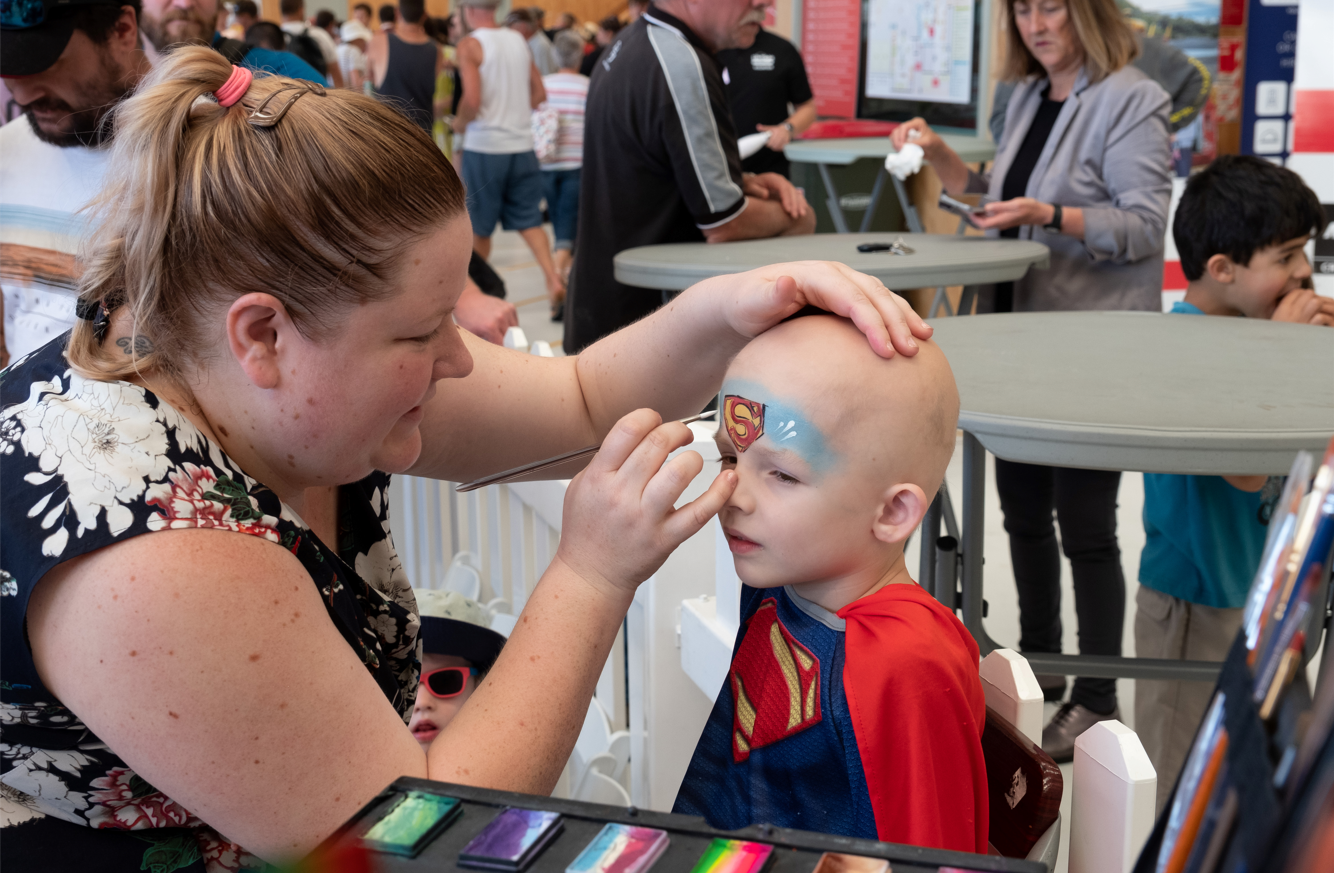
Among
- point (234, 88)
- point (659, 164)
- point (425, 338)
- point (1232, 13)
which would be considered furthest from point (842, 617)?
point (1232, 13)

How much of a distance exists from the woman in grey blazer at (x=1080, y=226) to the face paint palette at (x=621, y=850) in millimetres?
→ 2131

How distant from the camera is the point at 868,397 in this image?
1.04 meters

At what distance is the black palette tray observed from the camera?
0.57 metres

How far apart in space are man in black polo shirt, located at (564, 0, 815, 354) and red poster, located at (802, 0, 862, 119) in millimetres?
4500

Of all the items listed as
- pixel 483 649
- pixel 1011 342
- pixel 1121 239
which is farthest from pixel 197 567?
pixel 1121 239

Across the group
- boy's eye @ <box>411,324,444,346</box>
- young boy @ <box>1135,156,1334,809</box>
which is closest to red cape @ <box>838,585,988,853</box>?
boy's eye @ <box>411,324,444,346</box>

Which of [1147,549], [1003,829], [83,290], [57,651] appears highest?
[83,290]

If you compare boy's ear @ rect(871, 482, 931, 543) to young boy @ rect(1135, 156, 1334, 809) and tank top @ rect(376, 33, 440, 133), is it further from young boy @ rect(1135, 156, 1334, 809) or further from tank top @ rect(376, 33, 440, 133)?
tank top @ rect(376, 33, 440, 133)

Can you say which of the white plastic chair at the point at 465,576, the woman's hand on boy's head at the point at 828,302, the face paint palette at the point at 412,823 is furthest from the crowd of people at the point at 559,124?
the face paint palette at the point at 412,823

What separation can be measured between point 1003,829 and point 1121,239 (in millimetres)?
2035

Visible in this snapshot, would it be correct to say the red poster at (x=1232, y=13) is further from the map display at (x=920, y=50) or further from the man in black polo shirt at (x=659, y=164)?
the man in black polo shirt at (x=659, y=164)

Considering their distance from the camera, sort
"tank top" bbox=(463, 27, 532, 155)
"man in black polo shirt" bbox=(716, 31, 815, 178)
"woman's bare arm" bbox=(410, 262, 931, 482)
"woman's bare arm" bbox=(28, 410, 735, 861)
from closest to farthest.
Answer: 1. "woman's bare arm" bbox=(28, 410, 735, 861)
2. "woman's bare arm" bbox=(410, 262, 931, 482)
3. "man in black polo shirt" bbox=(716, 31, 815, 178)
4. "tank top" bbox=(463, 27, 532, 155)

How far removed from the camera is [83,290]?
1089 millimetres

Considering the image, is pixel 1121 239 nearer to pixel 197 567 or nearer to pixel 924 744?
pixel 924 744
